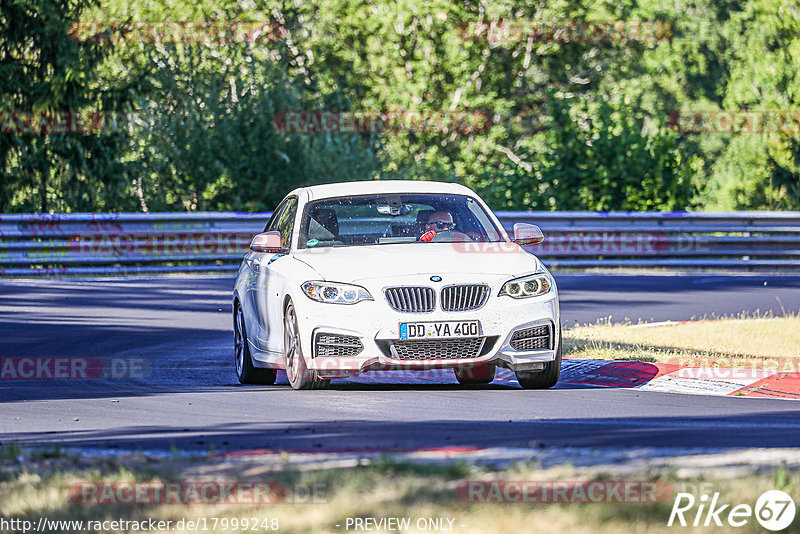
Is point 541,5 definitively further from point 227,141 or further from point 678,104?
point 678,104

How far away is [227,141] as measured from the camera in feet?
108

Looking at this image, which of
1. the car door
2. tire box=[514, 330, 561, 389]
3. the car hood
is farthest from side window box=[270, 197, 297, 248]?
tire box=[514, 330, 561, 389]

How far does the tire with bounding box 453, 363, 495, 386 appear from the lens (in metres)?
11.7

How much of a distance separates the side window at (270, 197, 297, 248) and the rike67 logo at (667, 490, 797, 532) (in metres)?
6.36

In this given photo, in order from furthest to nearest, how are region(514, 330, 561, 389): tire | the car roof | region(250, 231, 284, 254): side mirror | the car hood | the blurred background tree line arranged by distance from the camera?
the blurred background tree line
the car roof
region(250, 231, 284, 254): side mirror
region(514, 330, 561, 389): tire
the car hood

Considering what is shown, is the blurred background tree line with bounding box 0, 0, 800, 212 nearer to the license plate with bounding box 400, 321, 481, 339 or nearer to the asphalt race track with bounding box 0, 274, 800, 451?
the asphalt race track with bounding box 0, 274, 800, 451

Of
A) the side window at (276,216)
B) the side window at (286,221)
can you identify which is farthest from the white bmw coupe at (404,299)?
the side window at (276,216)

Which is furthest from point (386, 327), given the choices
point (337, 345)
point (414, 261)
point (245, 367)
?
point (245, 367)

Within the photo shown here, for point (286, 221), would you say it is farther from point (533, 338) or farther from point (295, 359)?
point (533, 338)

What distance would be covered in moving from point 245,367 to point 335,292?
207cm

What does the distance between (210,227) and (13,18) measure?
820 cm

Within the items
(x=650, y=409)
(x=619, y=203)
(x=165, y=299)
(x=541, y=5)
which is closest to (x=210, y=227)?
(x=165, y=299)

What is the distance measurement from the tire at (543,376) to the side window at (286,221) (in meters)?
2.11

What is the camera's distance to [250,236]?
25.6 meters
